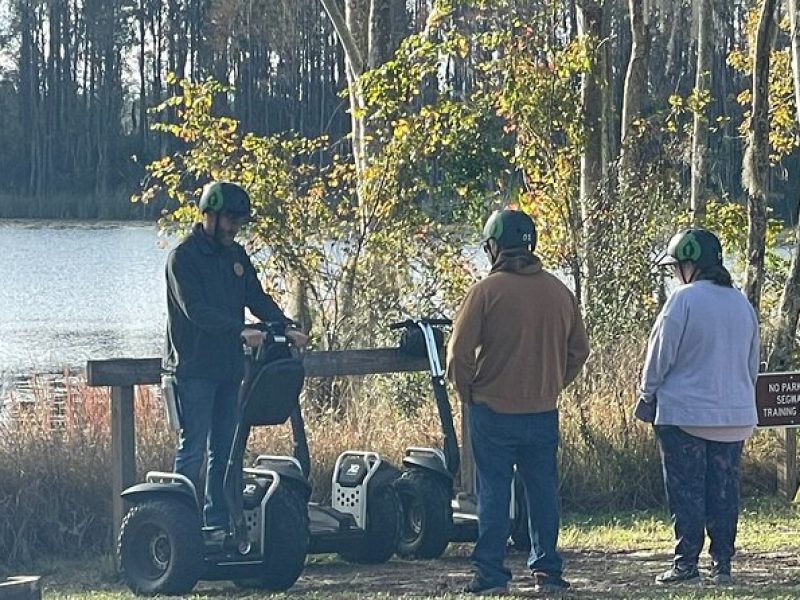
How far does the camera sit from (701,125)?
1780 cm

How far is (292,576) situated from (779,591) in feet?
7.49

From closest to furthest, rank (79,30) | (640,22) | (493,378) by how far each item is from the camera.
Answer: (493,378) < (640,22) < (79,30)

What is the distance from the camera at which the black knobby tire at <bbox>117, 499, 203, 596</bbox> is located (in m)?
8.03

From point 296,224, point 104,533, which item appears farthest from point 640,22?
point 104,533

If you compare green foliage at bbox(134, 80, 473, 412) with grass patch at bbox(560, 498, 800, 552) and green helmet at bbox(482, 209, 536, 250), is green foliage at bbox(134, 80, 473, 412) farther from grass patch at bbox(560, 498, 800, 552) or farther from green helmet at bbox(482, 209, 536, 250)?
green helmet at bbox(482, 209, 536, 250)

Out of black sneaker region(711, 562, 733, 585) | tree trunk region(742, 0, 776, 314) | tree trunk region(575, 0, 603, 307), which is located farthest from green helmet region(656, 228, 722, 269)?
tree trunk region(575, 0, 603, 307)

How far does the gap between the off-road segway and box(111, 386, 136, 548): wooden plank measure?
0.73 m

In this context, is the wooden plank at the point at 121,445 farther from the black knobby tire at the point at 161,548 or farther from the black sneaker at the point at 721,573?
the black sneaker at the point at 721,573

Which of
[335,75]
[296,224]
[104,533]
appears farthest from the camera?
[335,75]

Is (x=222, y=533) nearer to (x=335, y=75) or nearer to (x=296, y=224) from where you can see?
(x=296, y=224)

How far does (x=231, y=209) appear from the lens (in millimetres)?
8250

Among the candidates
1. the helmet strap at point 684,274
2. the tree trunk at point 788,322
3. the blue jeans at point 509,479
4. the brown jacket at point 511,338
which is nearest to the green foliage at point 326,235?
the tree trunk at point 788,322

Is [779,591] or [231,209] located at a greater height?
[231,209]

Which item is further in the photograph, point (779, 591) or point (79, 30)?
point (79, 30)
